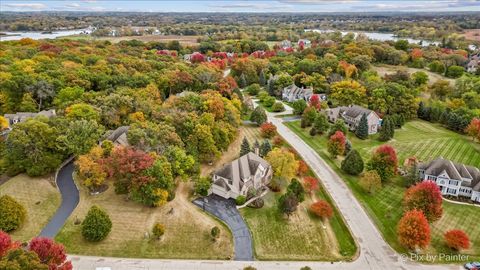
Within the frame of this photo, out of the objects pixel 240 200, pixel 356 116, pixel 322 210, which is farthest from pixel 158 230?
pixel 356 116

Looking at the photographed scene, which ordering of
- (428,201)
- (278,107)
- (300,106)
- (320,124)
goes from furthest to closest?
(278,107) → (300,106) → (320,124) → (428,201)

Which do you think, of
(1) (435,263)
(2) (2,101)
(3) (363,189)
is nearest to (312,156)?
(3) (363,189)

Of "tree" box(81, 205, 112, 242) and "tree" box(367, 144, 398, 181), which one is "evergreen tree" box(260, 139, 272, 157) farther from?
"tree" box(81, 205, 112, 242)

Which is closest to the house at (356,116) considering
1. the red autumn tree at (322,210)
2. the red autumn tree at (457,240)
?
the red autumn tree at (322,210)

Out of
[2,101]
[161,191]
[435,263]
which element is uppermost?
[2,101]

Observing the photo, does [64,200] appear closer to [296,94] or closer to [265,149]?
[265,149]

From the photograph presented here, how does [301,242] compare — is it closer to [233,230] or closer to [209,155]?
[233,230]
